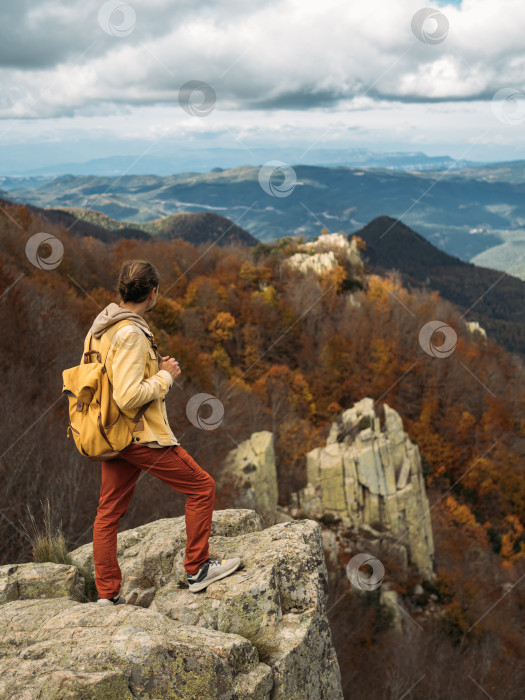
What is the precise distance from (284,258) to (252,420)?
3855 centimetres

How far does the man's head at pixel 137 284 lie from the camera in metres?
4.21

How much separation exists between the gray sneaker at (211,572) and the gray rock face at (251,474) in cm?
2187

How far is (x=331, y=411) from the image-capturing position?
2101 inches

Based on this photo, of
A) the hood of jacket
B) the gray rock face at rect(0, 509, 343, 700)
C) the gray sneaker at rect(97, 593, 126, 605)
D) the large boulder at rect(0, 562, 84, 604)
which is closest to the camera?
the gray rock face at rect(0, 509, 343, 700)

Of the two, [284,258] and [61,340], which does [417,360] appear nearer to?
[284,258]

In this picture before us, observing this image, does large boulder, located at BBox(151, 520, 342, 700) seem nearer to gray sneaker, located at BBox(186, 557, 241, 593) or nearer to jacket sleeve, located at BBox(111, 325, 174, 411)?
gray sneaker, located at BBox(186, 557, 241, 593)

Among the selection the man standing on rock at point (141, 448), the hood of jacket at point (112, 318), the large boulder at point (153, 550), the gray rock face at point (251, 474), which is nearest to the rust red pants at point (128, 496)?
the man standing on rock at point (141, 448)

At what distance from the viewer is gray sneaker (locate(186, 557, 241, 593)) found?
4.94 metres

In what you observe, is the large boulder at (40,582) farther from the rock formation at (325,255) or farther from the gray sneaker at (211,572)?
the rock formation at (325,255)

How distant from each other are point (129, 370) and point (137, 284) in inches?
29.5

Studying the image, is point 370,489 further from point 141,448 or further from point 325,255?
point 325,255

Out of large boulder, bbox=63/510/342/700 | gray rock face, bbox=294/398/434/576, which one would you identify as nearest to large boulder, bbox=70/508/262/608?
large boulder, bbox=63/510/342/700

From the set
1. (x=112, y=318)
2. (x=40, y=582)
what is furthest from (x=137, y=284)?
(x=40, y=582)

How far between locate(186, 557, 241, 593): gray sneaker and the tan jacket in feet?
4.83
